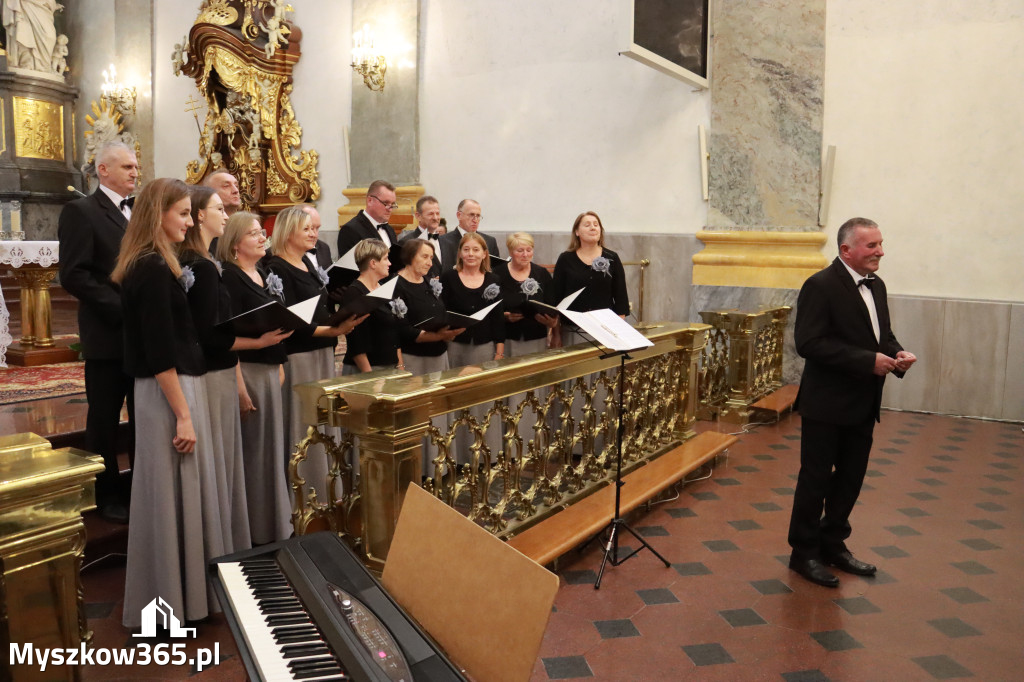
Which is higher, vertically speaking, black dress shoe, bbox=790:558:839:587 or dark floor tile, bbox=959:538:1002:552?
black dress shoe, bbox=790:558:839:587

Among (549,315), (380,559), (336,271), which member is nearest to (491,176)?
(549,315)

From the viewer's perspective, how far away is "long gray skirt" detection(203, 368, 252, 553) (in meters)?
3.27

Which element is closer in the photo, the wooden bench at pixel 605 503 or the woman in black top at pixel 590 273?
the wooden bench at pixel 605 503

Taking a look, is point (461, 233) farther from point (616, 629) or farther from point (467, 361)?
point (616, 629)

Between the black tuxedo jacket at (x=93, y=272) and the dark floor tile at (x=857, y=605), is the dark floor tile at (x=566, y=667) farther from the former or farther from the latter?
the black tuxedo jacket at (x=93, y=272)

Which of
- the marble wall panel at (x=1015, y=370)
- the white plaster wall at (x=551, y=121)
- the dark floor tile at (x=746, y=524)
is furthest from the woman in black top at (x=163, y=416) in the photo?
the marble wall panel at (x=1015, y=370)

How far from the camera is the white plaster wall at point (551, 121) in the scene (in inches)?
353

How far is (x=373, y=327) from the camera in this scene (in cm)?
444

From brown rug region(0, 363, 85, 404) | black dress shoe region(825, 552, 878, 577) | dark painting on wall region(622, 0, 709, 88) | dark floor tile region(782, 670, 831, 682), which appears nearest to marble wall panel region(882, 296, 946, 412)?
dark painting on wall region(622, 0, 709, 88)

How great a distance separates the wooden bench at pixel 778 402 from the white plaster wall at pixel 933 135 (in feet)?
5.20

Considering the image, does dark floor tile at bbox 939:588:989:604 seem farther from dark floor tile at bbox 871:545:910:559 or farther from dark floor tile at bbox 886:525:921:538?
dark floor tile at bbox 886:525:921:538

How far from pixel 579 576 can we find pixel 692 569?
594 millimetres

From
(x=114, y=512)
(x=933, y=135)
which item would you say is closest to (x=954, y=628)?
(x=114, y=512)

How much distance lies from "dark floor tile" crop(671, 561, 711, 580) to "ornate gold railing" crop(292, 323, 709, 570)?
0.74 meters
